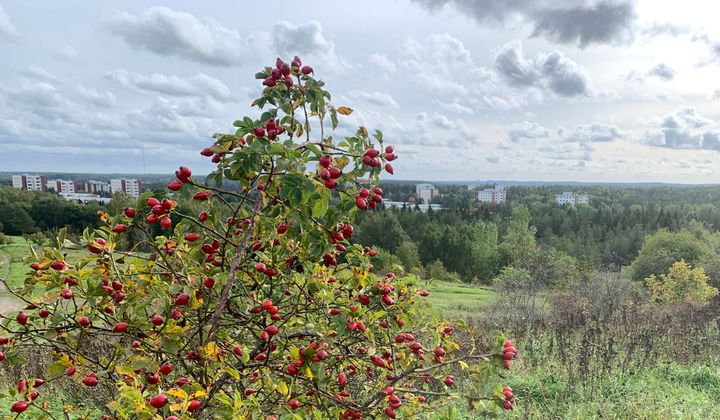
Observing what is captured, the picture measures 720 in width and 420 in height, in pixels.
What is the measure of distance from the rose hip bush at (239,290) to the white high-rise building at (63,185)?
75042mm

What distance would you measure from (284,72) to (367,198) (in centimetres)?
65

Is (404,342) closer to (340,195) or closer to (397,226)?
(340,195)

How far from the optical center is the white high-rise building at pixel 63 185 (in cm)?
6511

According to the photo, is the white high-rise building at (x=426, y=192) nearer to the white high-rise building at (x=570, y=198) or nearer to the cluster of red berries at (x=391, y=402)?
the white high-rise building at (x=570, y=198)

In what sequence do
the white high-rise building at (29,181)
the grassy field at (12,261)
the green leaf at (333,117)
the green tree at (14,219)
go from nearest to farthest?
the green leaf at (333,117), the grassy field at (12,261), the green tree at (14,219), the white high-rise building at (29,181)

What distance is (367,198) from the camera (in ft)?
5.81

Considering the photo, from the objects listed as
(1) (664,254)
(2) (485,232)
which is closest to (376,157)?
(1) (664,254)

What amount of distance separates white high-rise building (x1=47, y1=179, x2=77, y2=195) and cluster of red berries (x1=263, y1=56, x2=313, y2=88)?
7533 centimetres

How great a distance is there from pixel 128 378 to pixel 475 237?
48606 mm

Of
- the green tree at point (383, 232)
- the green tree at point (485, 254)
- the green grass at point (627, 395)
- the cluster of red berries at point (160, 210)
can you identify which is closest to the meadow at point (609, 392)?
the green grass at point (627, 395)

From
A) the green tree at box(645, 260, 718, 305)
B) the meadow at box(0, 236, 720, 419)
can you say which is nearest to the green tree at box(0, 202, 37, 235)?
the meadow at box(0, 236, 720, 419)

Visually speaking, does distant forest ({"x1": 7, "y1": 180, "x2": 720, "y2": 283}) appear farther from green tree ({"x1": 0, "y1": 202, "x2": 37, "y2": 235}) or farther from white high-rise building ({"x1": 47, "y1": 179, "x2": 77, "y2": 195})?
white high-rise building ({"x1": 47, "y1": 179, "x2": 77, "y2": 195})

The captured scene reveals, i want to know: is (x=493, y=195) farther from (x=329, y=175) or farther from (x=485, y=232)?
(x=329, y=175)

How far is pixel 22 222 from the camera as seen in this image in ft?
115
